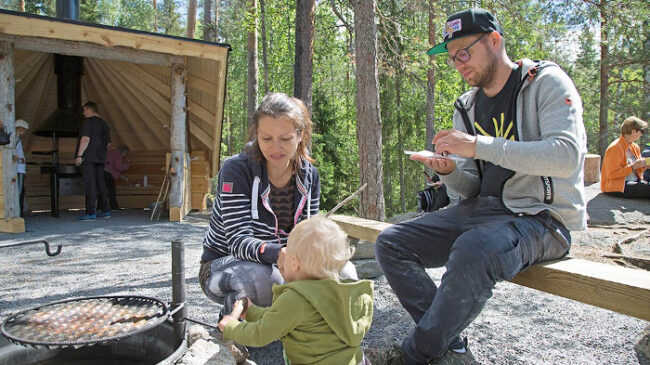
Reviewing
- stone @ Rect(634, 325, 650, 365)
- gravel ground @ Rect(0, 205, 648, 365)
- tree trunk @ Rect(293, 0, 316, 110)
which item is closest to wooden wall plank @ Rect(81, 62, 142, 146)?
gravel ground @ Rect(0, 205, 648, 365)

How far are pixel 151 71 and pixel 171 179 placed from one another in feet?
7.57

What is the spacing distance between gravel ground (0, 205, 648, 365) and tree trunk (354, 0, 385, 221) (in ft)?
4.37

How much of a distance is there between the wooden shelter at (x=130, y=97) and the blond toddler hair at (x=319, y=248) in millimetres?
6285

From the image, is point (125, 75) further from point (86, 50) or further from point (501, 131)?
point (501, 131)

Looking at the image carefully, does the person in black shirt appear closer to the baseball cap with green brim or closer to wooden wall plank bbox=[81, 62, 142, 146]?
wooden wall plank bbox=[81, 62, 142, 146]

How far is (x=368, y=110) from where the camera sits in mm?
5570

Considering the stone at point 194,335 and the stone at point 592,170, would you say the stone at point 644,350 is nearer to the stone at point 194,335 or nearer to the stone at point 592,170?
the stone at point 194,335

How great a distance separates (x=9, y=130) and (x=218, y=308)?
16.6 ft

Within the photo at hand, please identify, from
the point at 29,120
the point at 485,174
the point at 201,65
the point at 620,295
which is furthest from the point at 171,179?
the point at 620,295

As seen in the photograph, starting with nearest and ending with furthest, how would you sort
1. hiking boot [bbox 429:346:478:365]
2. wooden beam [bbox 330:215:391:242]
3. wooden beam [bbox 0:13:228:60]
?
hiking boot [bbox 429:346:478:365], wooden beam [bbox 330:215:391:242], wooden beam [bbox 0:13:228:60]

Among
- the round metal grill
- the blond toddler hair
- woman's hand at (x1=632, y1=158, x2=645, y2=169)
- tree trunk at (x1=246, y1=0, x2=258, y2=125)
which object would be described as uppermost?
tree trunk at (x1=246, y1=0, x2=258, y2=125)

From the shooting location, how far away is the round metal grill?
67.7 inches

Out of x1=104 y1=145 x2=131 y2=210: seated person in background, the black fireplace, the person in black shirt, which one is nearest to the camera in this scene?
the person in black shirt

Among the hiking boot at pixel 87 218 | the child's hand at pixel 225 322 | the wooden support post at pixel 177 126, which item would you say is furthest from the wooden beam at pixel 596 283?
the hiking boot at pixel 87 218
